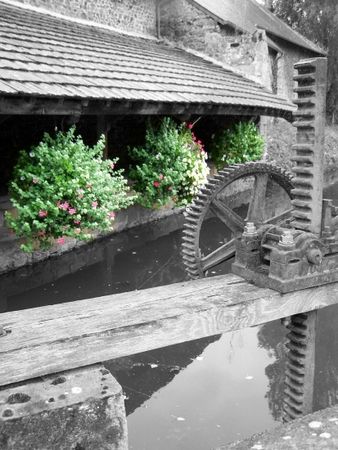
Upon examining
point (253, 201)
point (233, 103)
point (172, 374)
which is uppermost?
point (233, 103)

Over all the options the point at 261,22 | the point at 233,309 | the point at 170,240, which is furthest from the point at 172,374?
the point at 261,22

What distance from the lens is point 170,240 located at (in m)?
8.35

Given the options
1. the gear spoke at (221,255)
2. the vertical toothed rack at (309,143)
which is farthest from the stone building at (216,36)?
the vertical toothed rack at (309,143)

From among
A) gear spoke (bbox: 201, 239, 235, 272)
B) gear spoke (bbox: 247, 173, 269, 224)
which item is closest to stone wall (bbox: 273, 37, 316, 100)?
gear spoke (bbox: 247, 173, 269, 224)

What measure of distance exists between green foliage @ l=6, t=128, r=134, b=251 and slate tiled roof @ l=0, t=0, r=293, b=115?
2.45 feet

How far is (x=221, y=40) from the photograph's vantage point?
12406mm

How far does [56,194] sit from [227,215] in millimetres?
2383

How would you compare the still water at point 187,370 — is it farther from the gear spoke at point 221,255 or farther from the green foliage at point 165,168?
the green foliage at point 165,168

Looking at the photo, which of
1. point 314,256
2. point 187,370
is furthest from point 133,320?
point 187,370

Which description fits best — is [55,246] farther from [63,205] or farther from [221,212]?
[221,212]

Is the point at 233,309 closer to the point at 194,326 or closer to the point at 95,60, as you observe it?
the point at 194,326

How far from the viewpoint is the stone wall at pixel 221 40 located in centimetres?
1234

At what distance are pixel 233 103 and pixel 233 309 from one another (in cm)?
674

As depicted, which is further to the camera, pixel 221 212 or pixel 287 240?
pixel 221 212
